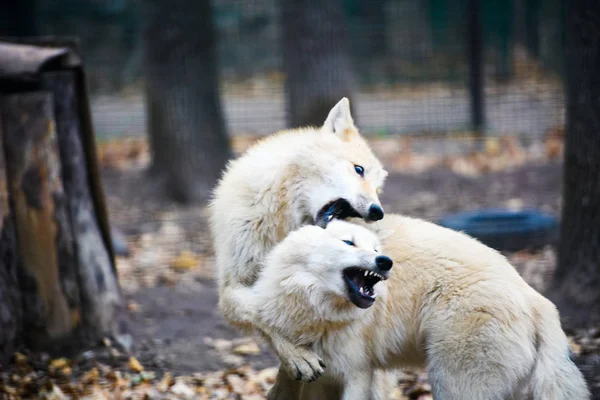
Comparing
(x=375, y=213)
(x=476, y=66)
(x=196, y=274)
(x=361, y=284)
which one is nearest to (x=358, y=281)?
(x=361, y=284)

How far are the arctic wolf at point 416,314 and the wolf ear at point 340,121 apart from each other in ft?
2.30

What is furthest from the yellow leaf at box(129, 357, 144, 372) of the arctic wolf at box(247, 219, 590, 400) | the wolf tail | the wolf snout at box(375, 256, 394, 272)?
the wolf tail

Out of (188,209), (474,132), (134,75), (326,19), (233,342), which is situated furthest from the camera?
(134,75)

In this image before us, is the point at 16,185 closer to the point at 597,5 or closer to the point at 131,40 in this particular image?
the point at 597,5

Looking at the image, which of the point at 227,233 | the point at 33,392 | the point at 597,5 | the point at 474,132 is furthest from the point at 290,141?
the point at 474,132

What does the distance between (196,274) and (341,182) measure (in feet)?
12.2

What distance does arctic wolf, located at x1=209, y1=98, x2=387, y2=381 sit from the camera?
151 inches

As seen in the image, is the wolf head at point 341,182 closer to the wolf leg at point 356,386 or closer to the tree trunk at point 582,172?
the wolf leg at point 356,386

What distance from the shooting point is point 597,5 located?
5.14 metres

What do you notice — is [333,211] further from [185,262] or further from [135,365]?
[185,262]

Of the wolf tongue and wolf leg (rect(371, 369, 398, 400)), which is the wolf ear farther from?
wolf leg (rect(371, 369, 398, 400))

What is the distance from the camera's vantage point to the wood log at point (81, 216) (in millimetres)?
5137

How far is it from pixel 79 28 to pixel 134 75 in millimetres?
1538

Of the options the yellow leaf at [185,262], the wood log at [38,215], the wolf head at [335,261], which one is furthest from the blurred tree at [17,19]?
the wolf head at [335,261]
